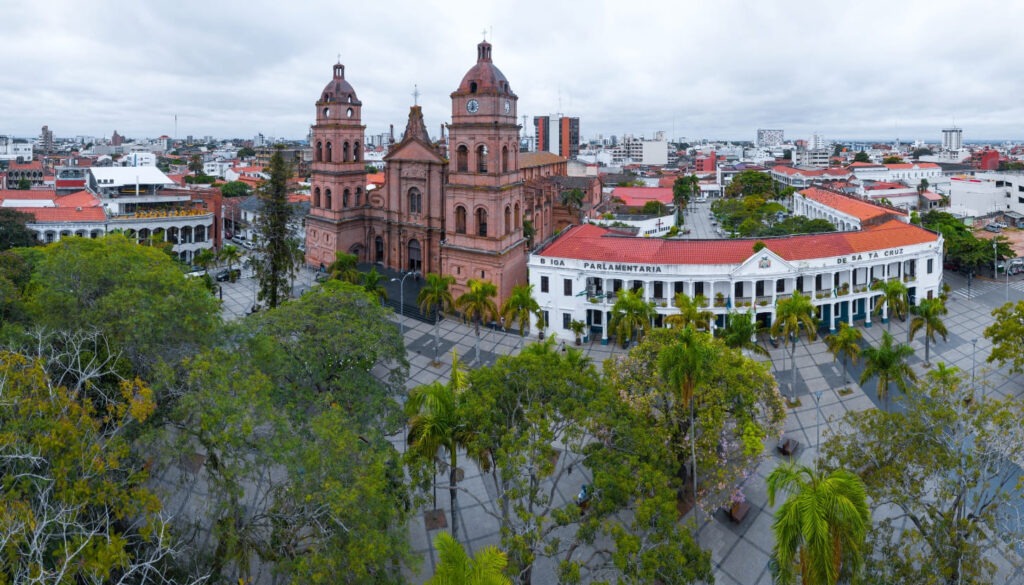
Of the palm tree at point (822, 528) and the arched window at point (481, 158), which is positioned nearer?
the palm tree at point (822, 528)

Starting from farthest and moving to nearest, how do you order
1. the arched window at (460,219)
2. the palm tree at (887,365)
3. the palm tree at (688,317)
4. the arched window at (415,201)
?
the arched window at (415,201), the arched window at (460,219), the palm tree at (688,317), the palm tree at (887,365)

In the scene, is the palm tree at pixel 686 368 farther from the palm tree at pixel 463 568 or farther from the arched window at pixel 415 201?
the arched window at pixel 415 201

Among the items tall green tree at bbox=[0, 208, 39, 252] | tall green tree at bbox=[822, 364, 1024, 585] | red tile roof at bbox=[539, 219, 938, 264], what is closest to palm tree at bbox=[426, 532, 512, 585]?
tall green tree at bbox=[822, 364, 1024, 585]

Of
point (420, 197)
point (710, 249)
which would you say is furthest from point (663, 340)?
point (420, 197)

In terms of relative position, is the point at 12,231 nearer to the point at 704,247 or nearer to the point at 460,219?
the point at 460,219

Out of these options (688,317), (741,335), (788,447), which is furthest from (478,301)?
(788,447)

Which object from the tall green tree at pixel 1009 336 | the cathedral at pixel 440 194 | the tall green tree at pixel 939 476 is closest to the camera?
the tall green tree at pixel 939 476

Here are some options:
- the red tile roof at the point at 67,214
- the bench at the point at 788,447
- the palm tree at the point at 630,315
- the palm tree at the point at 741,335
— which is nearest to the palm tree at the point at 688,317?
the palm tree at the point at 630,315
